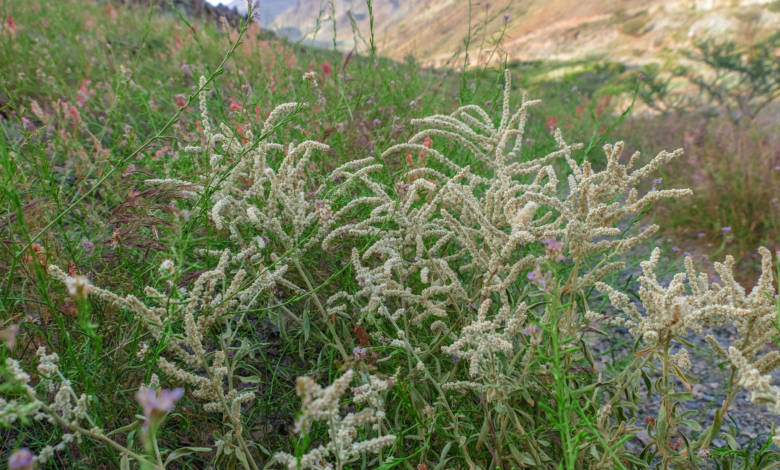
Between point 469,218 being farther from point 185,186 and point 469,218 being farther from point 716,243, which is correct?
point 716,243

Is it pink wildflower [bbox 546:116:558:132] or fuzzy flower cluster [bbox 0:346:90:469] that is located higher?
fuzzy flower cluster [bbox 0:346:90:469]

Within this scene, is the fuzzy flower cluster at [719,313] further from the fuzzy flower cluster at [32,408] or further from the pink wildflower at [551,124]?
the pink wildflower at [551,124]

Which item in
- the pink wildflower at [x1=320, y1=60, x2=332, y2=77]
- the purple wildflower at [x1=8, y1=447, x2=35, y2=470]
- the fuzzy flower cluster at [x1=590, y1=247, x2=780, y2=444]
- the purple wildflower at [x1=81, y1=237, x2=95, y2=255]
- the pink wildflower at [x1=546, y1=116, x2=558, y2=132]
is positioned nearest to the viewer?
the purple wildflower at [x1=8, y1=447, x2=35, y2=470]

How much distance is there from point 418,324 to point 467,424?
0.36m

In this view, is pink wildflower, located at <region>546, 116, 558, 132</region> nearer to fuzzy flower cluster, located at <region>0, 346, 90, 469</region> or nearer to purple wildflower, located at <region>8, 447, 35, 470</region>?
fuzzy flower cluster, located at <region>0, 346, 90, 469</region>

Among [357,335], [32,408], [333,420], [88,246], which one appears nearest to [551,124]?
[357,335]

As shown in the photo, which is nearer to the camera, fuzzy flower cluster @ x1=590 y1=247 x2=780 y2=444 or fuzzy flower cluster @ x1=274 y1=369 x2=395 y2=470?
fuzzy flower cluster @ x1=274 y1=369 x2=395 y2=470

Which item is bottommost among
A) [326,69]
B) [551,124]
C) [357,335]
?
[357,335]

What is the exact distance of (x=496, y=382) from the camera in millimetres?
1272

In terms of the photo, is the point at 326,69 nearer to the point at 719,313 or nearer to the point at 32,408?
the point at 719,313

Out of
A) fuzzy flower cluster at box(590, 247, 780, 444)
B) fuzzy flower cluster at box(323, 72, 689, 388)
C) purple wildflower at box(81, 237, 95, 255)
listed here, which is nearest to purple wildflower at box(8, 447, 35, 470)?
fuzzy flower cluster at box(323, 72, 689, 388)

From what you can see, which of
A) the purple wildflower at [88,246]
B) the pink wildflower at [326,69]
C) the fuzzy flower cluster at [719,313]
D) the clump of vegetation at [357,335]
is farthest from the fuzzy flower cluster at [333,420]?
the pink wildflower at [326,69]

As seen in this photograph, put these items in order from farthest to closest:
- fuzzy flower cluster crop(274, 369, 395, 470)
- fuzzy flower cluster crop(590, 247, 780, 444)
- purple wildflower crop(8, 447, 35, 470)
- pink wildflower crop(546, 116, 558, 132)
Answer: pink wildflower crop(546, 116, 558, 132) < fuzzy flower cluster crop(590, 247, 780, 444) < fuzzy flower cluster crop(274, 369, 395, 470) < purple wildflower crop(8, 447, 35, 470)

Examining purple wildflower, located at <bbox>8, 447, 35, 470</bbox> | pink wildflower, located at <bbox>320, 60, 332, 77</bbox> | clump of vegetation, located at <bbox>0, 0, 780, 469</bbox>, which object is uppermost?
pink wildflower, located at <bbox>320, 60, 332, 77</bbox>
